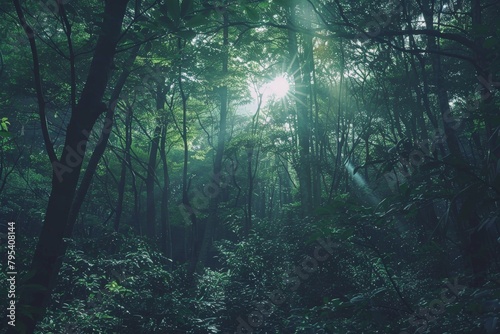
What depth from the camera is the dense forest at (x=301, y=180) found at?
7.80 ft

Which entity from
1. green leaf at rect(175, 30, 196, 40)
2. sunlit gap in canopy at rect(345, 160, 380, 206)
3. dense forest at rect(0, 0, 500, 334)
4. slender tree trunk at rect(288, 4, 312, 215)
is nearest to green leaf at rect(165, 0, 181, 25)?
dense forest at rect(0, 0, 500, 334)

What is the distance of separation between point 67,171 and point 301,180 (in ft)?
38.8

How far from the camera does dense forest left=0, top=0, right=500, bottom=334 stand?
2377mm

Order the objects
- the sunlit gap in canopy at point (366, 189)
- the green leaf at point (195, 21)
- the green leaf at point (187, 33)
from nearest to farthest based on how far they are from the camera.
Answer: the green leaf at point (195, 21) → the green leaf at point (187, 33) → the sunlit gap in canopy at point (366, 189)

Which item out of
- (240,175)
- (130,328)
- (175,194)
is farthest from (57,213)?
(175,194)

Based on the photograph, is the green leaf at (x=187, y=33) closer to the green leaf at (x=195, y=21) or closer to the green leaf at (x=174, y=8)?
the green leaf at (x=195, y=21)

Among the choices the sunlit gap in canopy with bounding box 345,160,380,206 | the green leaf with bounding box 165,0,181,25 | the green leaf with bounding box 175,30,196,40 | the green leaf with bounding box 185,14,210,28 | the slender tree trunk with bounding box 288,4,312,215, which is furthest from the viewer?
the sunlit gap in canopy with bounding box 345,160,380,206

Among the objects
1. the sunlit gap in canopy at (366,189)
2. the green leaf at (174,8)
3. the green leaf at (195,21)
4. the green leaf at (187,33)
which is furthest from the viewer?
the sunlit gap in canopy at (366,189)

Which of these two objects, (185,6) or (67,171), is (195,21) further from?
(67,171)

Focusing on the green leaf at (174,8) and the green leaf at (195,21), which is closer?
the green leaf at (174,8)

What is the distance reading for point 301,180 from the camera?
13938 mm

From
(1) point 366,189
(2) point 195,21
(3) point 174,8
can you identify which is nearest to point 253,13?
(2) point 195,21

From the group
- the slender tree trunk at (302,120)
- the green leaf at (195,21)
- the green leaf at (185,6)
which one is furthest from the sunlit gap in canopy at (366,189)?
the green leaf at (185,6)

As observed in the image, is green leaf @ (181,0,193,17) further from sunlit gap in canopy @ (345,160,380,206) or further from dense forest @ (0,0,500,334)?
sunlit gap in canopy @ (345,160,380,206)
